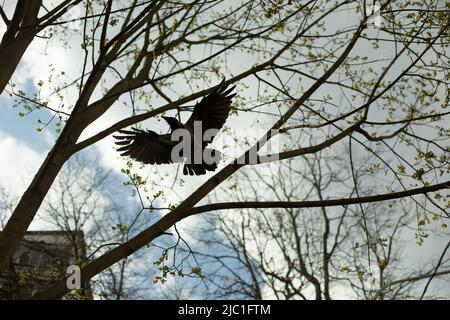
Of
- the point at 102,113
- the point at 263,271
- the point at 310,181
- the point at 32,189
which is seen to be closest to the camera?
the point at 32,189

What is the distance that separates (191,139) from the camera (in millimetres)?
4234

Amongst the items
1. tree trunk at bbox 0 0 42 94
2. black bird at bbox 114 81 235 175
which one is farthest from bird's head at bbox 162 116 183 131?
tree trunk at bbox 0 0 42 94

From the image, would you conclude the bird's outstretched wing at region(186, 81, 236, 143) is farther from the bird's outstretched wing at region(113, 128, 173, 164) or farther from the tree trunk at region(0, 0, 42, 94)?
the tree trunk at region(0, 0, 42, 94)

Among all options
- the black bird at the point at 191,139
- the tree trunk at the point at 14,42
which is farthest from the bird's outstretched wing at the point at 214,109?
the tree trunk at the point at 14,42

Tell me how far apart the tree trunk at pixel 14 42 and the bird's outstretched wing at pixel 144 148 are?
1163 mm

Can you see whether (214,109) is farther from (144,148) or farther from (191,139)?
(144,148)

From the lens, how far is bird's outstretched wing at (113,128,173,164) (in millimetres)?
4367

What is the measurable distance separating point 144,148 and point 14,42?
1527 mm

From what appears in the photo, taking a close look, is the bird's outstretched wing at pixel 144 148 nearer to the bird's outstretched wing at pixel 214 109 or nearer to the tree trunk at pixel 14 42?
Answer: the bird's outstretched wing at pixel 214 109
